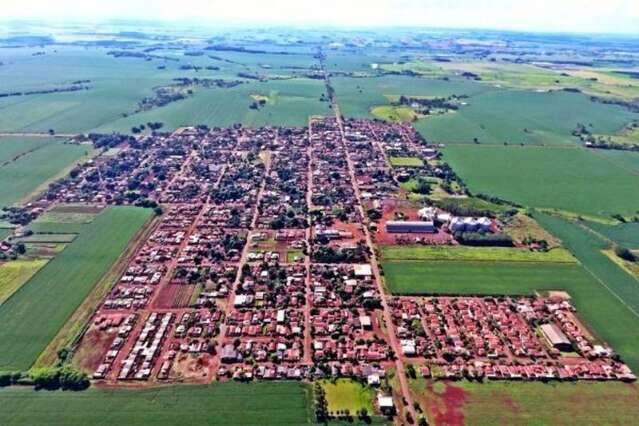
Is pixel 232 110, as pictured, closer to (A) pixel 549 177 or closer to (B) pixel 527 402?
(A) pixel 549 177

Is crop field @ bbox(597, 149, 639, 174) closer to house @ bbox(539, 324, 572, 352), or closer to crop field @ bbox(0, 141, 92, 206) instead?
house @ bbox(539, 324, 572, 352)

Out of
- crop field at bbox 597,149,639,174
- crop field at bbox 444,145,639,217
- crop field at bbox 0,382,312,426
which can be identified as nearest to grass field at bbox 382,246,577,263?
crop field at bbox 444,145,639,217

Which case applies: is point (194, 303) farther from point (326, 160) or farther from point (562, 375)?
point (326, 160)

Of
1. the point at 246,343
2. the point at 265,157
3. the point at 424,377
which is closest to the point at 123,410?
the point at 246,343

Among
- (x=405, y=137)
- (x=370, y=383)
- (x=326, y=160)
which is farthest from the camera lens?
(x=405, y=137)

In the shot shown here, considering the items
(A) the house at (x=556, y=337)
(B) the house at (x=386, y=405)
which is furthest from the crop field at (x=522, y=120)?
(B) the house at (x=386, y=405)
